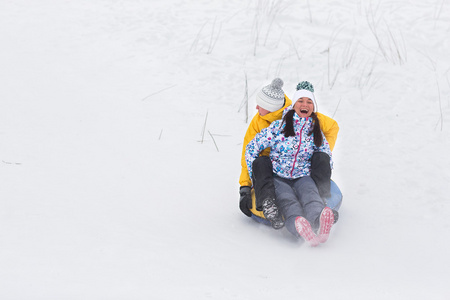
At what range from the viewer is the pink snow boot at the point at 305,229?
3.39 metres

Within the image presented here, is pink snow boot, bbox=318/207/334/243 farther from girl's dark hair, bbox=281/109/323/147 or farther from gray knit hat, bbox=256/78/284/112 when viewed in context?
gray knit hat, bbox=256/78/284/112

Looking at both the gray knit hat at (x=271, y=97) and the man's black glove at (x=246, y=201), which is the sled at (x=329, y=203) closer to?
the man's black glove at (x=246, y=201)

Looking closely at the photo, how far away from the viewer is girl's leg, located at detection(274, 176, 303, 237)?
11.7 feet

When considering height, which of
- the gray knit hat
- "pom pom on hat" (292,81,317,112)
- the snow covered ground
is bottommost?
the snow covered ground

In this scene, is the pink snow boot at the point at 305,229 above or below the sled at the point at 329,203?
above

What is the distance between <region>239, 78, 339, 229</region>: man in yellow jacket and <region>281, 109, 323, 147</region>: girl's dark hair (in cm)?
8

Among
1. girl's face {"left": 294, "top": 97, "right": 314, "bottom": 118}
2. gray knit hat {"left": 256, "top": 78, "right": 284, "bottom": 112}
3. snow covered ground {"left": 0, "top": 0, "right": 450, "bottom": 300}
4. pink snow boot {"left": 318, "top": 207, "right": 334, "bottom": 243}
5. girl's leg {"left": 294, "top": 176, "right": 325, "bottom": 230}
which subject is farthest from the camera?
gray knit hat {"left": 256, "top": 78, "right": 284, "bottom": 112}

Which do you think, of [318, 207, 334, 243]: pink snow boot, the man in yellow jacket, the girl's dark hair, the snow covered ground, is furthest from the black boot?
the girl's dark hair

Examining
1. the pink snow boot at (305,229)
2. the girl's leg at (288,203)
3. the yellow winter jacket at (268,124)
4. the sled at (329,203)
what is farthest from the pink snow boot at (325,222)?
the yellow winter jacket at (268,124)

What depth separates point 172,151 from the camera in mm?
5047

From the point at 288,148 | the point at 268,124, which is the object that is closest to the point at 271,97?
the point at 268,124

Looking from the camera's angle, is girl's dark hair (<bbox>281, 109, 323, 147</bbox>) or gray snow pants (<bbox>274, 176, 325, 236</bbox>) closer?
gray snow pants (<bbox>274, 176, 325, 236</bbox>)

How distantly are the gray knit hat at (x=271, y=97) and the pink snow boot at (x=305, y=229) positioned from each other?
82cm

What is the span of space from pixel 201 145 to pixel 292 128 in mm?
1585
